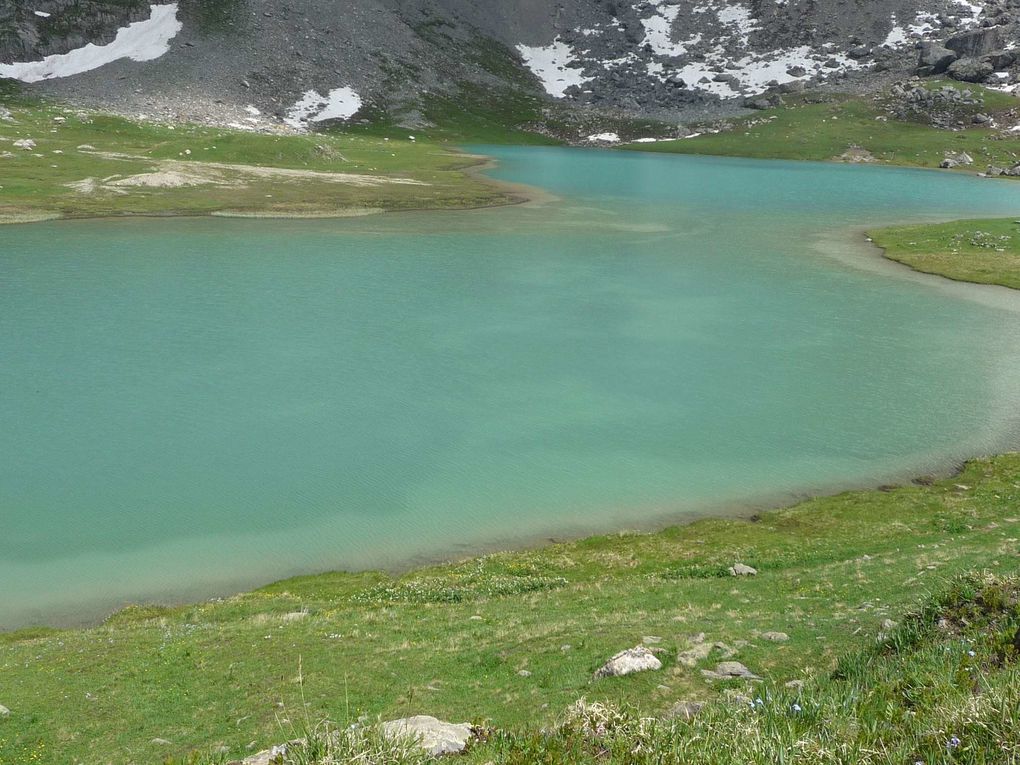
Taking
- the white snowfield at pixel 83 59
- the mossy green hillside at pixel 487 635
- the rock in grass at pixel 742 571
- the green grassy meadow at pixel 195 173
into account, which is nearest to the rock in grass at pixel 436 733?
the mossy green hillside at pixel 487 635

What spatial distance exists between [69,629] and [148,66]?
205859mm

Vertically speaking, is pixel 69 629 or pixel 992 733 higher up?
pixel 992 733

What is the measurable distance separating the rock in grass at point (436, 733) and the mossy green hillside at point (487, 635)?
815 millimetres

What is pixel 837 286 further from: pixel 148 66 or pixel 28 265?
pixel 148 66

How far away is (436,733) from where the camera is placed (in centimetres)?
870

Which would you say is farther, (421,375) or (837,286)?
(837,286)

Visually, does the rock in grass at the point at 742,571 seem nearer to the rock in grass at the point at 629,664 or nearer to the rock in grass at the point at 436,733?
the rock in grass at the point at 629,664

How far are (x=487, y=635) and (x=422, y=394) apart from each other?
78.0ft

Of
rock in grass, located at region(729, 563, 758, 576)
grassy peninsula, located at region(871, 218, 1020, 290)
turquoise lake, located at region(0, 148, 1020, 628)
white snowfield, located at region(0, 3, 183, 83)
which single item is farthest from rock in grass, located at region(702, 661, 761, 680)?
white snowfield, located at region(0, 3, 183, 83)

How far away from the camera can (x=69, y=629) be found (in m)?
22.2

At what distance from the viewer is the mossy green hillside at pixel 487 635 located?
44.0ft

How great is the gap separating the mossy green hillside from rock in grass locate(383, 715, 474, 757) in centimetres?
82

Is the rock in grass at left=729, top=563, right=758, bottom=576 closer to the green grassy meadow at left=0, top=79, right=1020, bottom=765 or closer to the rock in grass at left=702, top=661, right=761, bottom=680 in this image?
the green grassy meadow at left=0, top=79, right=1020, bottom=765

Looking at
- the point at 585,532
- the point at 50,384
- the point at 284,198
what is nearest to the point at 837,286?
the point at 585,532
